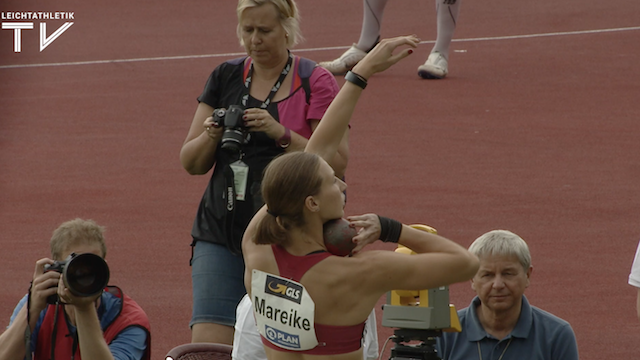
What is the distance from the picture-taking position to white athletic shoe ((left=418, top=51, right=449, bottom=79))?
1230 cm

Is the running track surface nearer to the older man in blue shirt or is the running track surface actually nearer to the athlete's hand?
the older man in blue shirt

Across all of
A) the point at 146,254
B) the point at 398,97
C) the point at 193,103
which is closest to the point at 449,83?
the point at 398,97

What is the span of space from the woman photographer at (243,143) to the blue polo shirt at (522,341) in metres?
0.77

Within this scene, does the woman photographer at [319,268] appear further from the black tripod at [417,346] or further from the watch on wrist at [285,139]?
the watch on wrist at [285,139]

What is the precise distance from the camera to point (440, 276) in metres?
3.11

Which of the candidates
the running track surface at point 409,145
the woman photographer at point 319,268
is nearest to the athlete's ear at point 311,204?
the woman photographer at point 319,268

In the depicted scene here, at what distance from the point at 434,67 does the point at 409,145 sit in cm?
236

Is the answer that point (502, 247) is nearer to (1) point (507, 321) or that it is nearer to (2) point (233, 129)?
(1) point (507, 321)

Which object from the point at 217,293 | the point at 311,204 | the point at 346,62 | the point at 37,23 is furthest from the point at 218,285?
the point at 37,23

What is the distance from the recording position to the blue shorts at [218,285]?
4.19 m

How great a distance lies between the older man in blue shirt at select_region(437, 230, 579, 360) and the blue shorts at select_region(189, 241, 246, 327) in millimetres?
805

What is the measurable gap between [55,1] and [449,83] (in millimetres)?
8518

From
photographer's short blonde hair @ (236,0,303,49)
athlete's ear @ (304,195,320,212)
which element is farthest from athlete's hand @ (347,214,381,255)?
photographer's short blonde hair @ (236,0,303,49)

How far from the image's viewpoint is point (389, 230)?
315 cm
